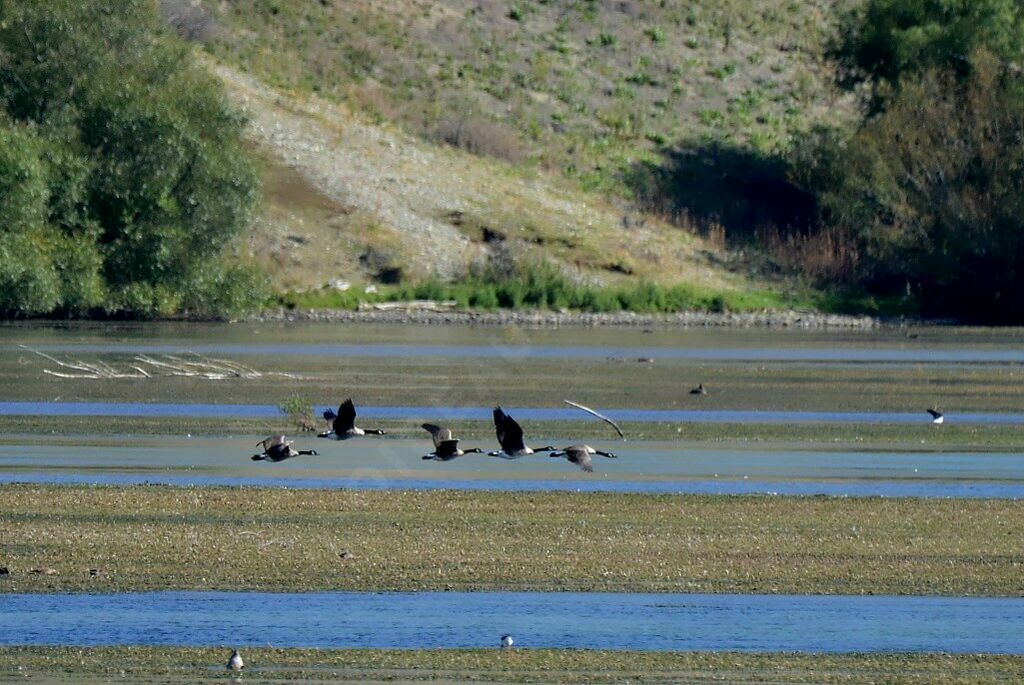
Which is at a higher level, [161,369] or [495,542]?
[161,369]

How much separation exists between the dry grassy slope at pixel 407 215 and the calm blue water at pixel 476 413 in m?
27.3

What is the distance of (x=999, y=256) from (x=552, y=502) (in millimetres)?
43367

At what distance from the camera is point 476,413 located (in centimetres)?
3231

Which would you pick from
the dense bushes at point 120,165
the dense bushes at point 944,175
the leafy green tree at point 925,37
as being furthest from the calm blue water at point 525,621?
the leafy green tree at point 925,37

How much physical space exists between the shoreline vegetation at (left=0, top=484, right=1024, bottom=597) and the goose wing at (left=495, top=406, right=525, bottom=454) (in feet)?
3.75

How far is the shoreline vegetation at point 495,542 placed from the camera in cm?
1720

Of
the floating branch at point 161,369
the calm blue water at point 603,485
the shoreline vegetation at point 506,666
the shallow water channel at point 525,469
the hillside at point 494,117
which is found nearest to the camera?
the shoreline vegetation at point 506,666

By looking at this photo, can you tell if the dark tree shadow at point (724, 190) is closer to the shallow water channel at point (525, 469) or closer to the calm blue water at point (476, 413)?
the calm blue water at point (476, 413)

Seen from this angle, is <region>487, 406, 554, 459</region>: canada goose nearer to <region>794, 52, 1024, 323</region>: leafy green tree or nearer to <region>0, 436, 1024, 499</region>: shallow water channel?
<region>0, 436, 1024, 499</region>: shallow water channel

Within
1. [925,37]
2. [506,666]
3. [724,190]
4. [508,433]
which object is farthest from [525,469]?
[724,190]

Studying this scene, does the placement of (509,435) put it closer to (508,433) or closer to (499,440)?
(508,433)

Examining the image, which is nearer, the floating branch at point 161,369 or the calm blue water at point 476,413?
the calm blue water at point 476,413

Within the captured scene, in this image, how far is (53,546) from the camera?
18172 millimetres

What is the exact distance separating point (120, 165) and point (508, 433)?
3677cm
